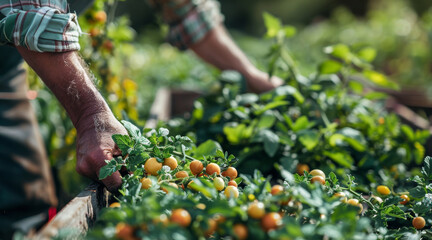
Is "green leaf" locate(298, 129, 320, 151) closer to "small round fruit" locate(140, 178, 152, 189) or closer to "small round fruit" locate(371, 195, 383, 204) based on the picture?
"small round fruit" locate(371, 195, 383, 204)

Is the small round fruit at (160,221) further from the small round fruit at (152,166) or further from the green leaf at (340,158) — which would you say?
the green leaf at (340,158)

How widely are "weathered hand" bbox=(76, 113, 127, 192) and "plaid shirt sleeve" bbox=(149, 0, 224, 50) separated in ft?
3.64

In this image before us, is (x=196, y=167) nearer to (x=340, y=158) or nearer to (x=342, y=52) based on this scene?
(x=340, y=158)

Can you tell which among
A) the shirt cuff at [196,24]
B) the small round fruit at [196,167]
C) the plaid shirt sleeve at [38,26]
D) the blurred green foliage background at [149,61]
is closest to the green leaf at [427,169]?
the small round fruit at [196,167]

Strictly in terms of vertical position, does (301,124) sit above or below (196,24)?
below

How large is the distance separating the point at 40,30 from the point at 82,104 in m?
0.20

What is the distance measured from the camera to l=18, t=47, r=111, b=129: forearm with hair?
0.95 meters

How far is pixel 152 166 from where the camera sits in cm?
84

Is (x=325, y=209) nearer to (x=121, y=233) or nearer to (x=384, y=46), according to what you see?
Result: (x=121, y=233)

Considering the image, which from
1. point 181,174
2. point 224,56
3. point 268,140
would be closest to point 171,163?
point 181,174

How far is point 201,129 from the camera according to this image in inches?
58.1

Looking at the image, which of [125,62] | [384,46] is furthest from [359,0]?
[125,62]

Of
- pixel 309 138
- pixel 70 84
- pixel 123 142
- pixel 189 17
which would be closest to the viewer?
pixel 123 142

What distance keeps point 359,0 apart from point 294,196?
42.3 feet
